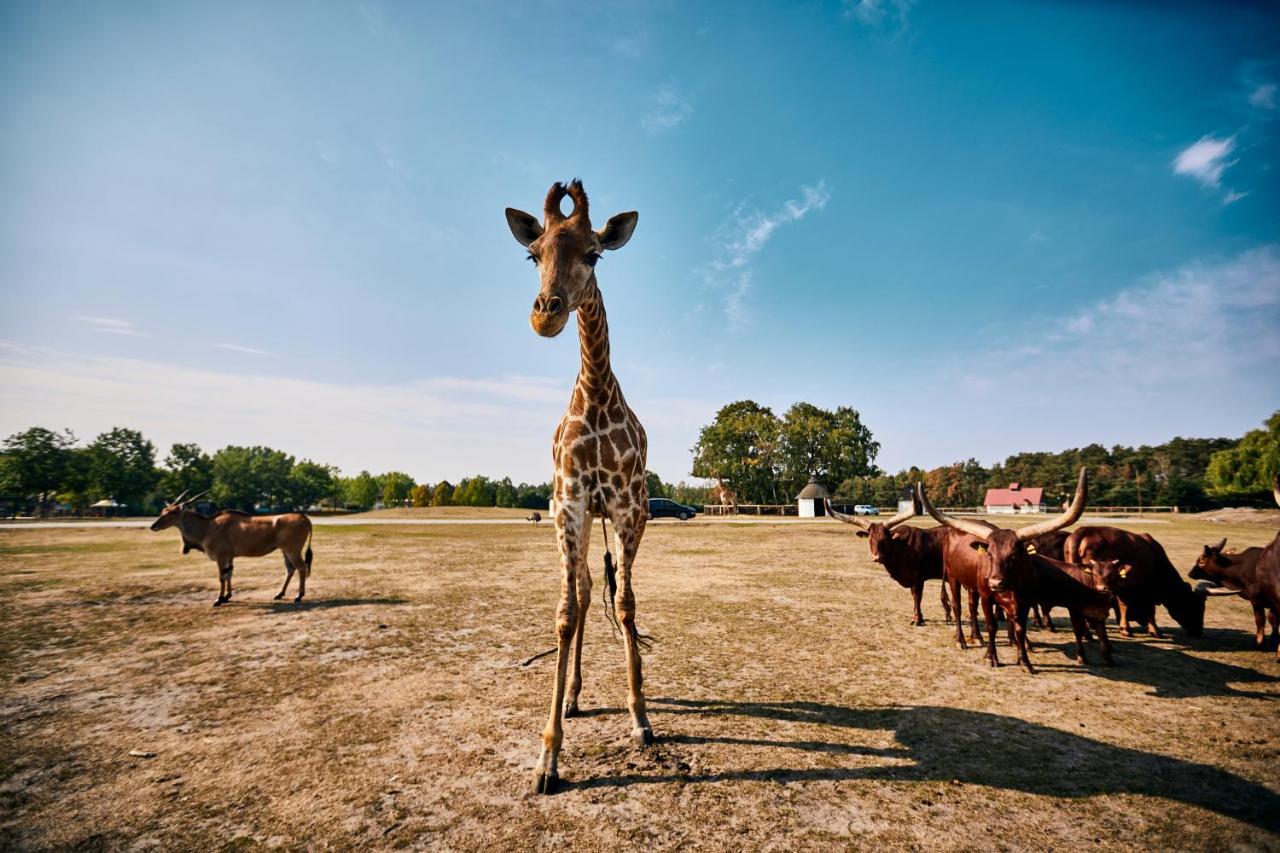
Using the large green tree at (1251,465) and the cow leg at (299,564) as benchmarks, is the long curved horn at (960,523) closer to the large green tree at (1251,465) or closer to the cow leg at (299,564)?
the cow leg at (299,564)

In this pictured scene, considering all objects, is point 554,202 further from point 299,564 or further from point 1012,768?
point 299,564

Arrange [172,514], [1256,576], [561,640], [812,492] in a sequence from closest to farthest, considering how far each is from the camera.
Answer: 1. [561,640]
2. [1256,576]
3. [172,514]
4. [812,492]

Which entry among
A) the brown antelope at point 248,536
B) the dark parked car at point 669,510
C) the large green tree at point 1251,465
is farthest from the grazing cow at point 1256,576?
the large green tree at point 1251,465

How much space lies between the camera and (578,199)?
4.46 meters

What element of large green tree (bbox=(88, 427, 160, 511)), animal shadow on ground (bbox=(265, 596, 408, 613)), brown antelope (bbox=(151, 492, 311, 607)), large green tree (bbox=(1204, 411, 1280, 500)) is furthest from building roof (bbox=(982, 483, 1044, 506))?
large green tree (bbox=(88, 427, 160, 511))

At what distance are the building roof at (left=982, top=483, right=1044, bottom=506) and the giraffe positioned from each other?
105886 mm

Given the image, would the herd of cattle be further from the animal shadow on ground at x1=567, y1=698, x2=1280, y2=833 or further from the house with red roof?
the house with red roof

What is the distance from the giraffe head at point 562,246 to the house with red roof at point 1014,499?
103074mm

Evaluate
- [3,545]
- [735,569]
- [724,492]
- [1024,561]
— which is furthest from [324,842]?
[724,492]

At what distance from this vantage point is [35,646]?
22.6 ft

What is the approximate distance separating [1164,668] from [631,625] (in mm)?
7132

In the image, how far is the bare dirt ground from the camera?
3.08 metres

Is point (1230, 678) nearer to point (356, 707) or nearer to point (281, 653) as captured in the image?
point (356, 707)

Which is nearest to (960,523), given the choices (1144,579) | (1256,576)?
(1144,579)
